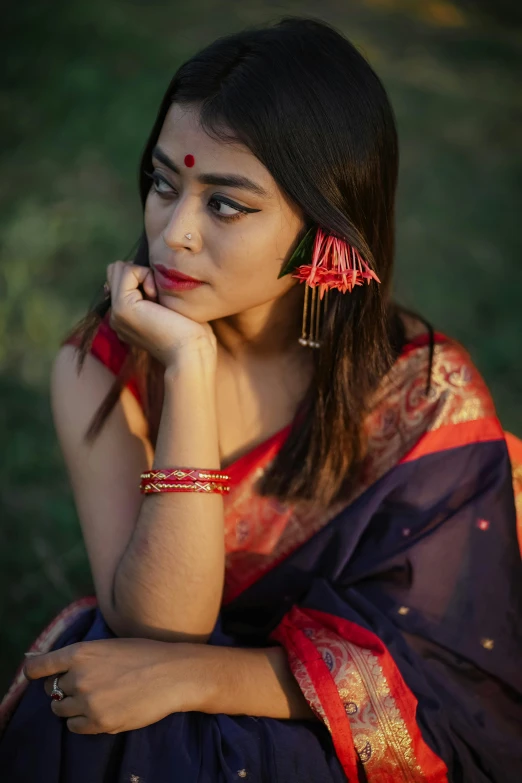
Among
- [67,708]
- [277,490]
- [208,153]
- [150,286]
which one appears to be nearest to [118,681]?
[67,708]

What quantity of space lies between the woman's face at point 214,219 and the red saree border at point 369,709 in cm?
78

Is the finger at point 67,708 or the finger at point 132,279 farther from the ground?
the finger at point 132,279

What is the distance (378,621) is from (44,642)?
30.1 inches

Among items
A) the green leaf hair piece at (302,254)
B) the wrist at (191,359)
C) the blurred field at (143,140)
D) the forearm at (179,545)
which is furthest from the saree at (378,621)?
the blurred field at (143,140)

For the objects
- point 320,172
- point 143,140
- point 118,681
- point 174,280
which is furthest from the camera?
point 143,140

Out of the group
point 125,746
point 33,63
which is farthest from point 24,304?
point 125,746

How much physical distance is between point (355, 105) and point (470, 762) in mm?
1392

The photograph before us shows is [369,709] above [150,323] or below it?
below

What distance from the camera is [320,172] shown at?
1788 millimetres

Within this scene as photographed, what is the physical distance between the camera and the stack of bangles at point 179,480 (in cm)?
182

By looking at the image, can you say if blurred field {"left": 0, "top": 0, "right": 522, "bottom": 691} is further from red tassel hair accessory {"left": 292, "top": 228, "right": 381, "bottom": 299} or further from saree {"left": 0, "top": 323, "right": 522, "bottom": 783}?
red tassel hair accessory {"left": 292, "top": 228, "right": 381, "bottom": 299}

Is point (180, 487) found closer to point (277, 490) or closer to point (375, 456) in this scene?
point (277, 490)

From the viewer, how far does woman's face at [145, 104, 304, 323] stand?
69.4 inches

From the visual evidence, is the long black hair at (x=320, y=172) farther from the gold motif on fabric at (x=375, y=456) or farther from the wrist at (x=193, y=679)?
the wrist at (x=193, y=679)
